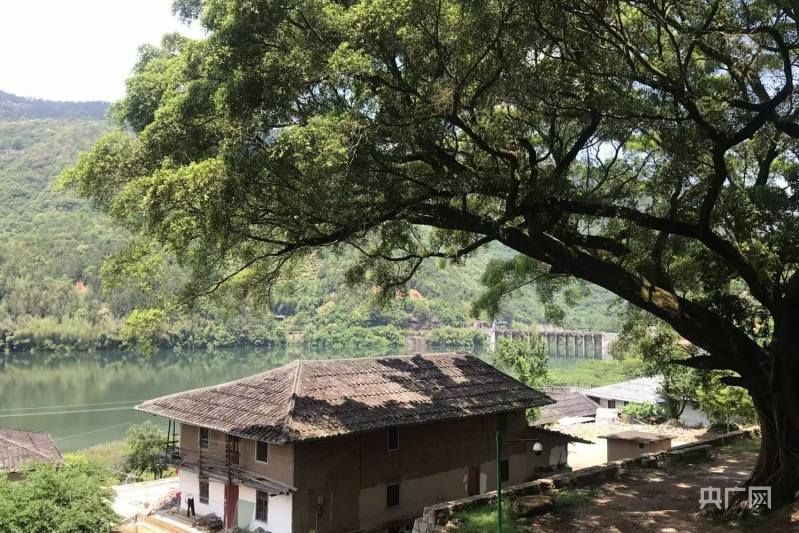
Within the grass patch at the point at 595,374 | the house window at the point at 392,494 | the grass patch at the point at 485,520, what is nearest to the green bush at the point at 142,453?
the house window at the point at 392,494

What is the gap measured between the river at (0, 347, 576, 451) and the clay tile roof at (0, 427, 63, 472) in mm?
10532

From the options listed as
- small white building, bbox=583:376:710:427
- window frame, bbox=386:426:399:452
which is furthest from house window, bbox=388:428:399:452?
small white building, bbox=583:376:710:427

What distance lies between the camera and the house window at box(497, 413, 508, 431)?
18.1 meters

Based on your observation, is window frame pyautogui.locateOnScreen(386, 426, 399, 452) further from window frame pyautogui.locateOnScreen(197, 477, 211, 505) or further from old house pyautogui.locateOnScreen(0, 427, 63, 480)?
old house pyautogui.locateOnScreen(0, 427, 63, 480)

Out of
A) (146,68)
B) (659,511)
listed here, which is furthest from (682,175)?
(146,68)

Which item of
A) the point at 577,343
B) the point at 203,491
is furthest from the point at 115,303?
the point at 203,491

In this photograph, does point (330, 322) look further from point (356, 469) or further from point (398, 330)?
point (356, 469)

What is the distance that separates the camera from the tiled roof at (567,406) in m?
33.4

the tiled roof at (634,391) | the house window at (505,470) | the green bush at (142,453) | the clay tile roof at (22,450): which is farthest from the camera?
the tiled roof at (634,391)

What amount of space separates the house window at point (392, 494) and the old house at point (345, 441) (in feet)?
0.08

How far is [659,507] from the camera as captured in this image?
10453mm

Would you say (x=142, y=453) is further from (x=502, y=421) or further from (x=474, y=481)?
(x=502, y=421)
